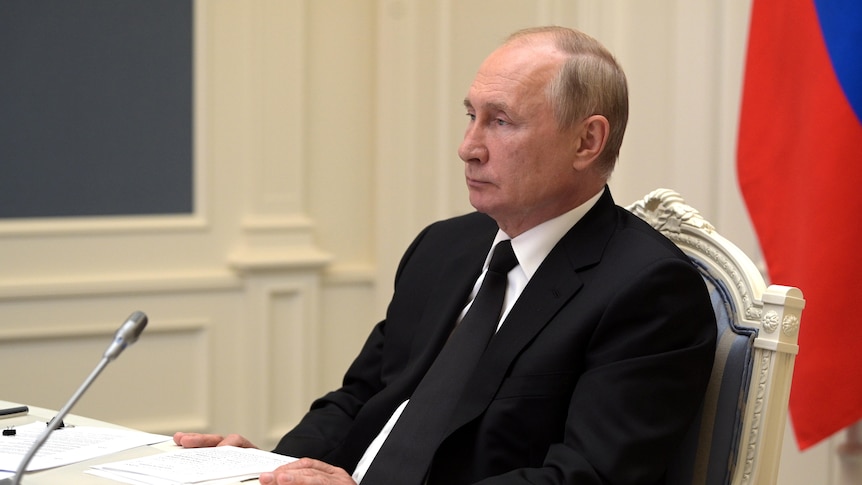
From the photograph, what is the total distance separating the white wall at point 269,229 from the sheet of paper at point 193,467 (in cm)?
199

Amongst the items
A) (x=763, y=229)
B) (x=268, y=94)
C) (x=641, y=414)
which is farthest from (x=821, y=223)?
(x=268, y=94)

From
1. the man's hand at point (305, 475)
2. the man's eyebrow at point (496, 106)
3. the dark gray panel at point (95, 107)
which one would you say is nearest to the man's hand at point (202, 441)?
the man's hand at point (305, 475)

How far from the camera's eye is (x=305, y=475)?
1552 millimetres

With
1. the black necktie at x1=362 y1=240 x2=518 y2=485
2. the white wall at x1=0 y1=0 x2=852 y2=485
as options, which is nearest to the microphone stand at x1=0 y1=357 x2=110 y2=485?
the black necktie at x1=362 y1=240 x2=518 y2=485

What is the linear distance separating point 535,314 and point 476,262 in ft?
0.99

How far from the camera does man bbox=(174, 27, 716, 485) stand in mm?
1610

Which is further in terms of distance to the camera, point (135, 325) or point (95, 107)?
point (95, 107)

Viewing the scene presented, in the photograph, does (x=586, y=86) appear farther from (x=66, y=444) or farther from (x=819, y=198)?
(x=66, y=444)

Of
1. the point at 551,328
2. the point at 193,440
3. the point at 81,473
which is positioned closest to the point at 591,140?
the point at 551,328

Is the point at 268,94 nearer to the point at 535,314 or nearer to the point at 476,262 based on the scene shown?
the point at 476,262

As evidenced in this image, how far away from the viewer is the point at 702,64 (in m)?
3.11

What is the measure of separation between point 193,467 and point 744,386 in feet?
2.96

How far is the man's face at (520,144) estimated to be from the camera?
1818 mm

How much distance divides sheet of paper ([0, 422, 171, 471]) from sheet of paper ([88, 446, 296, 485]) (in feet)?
0.27
